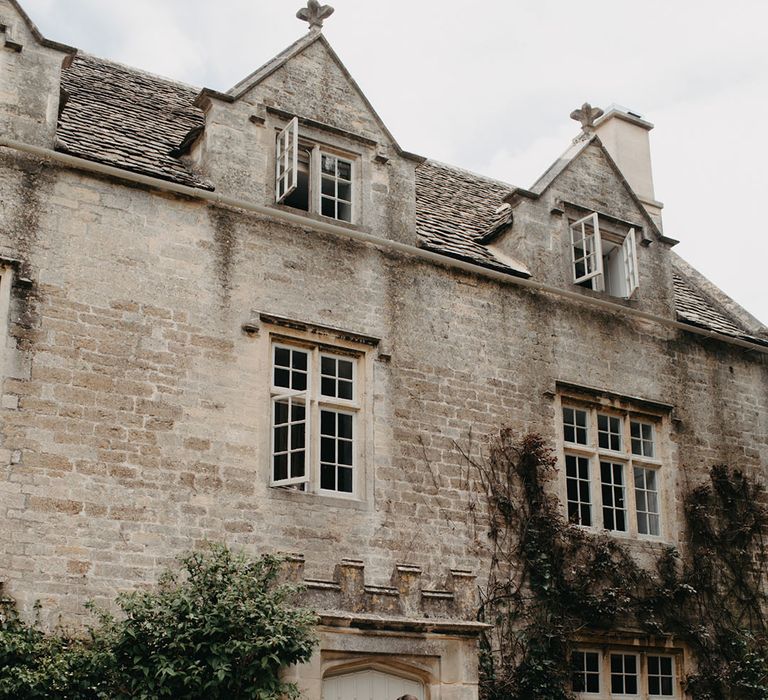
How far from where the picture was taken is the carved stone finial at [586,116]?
17953 millimetres

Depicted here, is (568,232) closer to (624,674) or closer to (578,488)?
(578,488)

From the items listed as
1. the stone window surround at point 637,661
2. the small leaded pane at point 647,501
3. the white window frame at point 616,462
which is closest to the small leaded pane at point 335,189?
the white window frame at point 616,462

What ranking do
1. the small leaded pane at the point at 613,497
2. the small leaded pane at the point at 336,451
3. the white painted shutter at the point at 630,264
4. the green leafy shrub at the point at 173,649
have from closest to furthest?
the green leafy shrub at the point at 173,649 < the small leaded pane at the point at 336,451 < the small leaded pane at the point at 613,497 < the white painted shutter at the point at 630,264

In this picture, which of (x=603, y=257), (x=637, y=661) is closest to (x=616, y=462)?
(x=637, y=661)

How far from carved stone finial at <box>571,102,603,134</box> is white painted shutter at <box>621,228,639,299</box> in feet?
6.69

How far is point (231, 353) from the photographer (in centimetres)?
1302

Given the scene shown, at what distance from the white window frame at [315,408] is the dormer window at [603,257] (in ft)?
13.7

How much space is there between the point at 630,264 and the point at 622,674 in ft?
18.8

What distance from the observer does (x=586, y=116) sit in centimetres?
1803

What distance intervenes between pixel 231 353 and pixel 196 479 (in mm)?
1536

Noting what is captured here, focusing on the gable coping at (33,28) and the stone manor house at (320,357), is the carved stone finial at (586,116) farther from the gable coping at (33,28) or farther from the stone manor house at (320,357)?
the gable coping at (33,28)

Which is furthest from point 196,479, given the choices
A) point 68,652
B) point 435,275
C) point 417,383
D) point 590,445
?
point 590,445

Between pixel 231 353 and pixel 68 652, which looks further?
pixel 231 353

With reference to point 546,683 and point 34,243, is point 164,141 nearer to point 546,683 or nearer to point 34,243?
point 34,243
